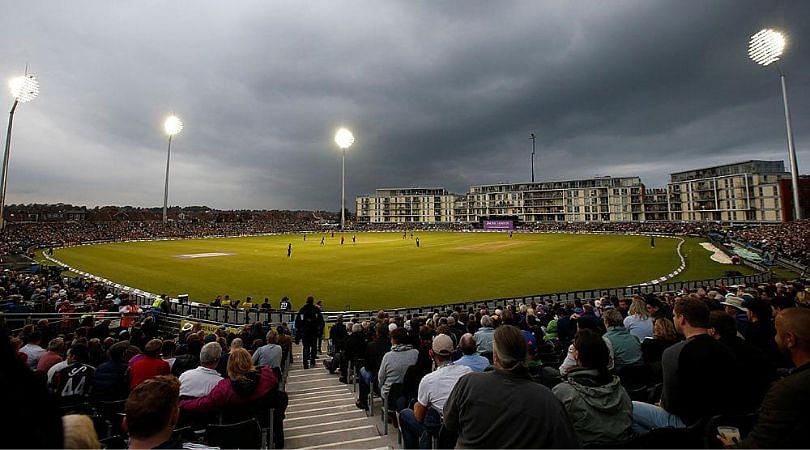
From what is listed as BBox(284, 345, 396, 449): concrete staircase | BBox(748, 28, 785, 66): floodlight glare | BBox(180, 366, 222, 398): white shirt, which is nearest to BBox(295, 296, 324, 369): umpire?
BBox(284, 345, 396, 449): concrete staircase

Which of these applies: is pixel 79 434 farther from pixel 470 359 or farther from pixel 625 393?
pixel 470 359

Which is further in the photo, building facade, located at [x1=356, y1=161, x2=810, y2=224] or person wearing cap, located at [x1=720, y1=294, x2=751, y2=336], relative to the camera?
building facade, located at [x1=356, y1=161, x2=810, y2=224]

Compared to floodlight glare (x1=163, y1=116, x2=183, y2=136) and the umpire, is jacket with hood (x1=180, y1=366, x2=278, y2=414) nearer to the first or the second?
the umpire

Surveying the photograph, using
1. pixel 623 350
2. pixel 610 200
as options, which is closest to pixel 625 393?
pixel 623 350

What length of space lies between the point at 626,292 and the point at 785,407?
855 inches

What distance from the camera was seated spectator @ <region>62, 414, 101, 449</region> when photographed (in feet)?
7.18

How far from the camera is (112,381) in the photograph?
586 cm

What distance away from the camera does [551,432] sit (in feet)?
8.99

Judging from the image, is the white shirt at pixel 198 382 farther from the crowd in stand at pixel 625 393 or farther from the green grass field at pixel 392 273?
the green grass field at pixel 392 273

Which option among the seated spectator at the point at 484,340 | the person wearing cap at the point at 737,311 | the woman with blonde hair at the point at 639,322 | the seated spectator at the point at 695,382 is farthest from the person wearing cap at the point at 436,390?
the person wearing cap at the point at 737,311

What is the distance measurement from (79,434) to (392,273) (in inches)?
1167

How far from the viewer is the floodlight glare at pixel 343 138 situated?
3489 inches

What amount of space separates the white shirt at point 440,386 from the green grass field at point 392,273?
1700 cm

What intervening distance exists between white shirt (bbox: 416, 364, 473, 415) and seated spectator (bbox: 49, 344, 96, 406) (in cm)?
543
